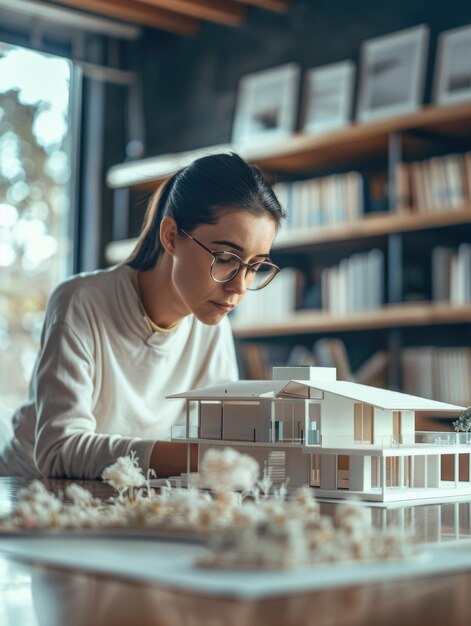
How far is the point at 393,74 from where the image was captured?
4.07 metres

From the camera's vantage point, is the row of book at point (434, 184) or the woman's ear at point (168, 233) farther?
the row of book at point (434, 184)

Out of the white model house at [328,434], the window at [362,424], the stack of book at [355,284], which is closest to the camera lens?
the white model house at [328,434]

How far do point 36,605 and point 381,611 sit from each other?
0.72 feet

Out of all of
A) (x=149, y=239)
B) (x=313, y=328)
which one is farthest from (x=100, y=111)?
(x=149, y=239)

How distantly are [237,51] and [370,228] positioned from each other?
4.80 feet

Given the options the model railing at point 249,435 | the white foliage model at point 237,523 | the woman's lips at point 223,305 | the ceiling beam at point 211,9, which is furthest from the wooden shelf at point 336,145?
the white foliage model at point 237,523

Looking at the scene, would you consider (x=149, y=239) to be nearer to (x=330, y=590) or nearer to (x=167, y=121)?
(x=330, y=590)

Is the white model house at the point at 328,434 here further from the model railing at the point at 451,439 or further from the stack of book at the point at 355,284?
the stack of book at the point at 355,284

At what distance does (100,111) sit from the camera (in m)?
5.21

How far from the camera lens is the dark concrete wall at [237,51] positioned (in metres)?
4.18

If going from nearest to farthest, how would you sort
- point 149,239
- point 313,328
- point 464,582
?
point 464,582
point 149,239
point 313,328

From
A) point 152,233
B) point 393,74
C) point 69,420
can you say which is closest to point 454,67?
point 393,74

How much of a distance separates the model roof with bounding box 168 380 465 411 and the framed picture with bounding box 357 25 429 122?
2.75m

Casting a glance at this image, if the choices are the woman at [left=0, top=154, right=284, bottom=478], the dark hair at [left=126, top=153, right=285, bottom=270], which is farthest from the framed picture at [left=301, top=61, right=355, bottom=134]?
the dark hair at [left=126, top=153, right=285, bottom=270]
